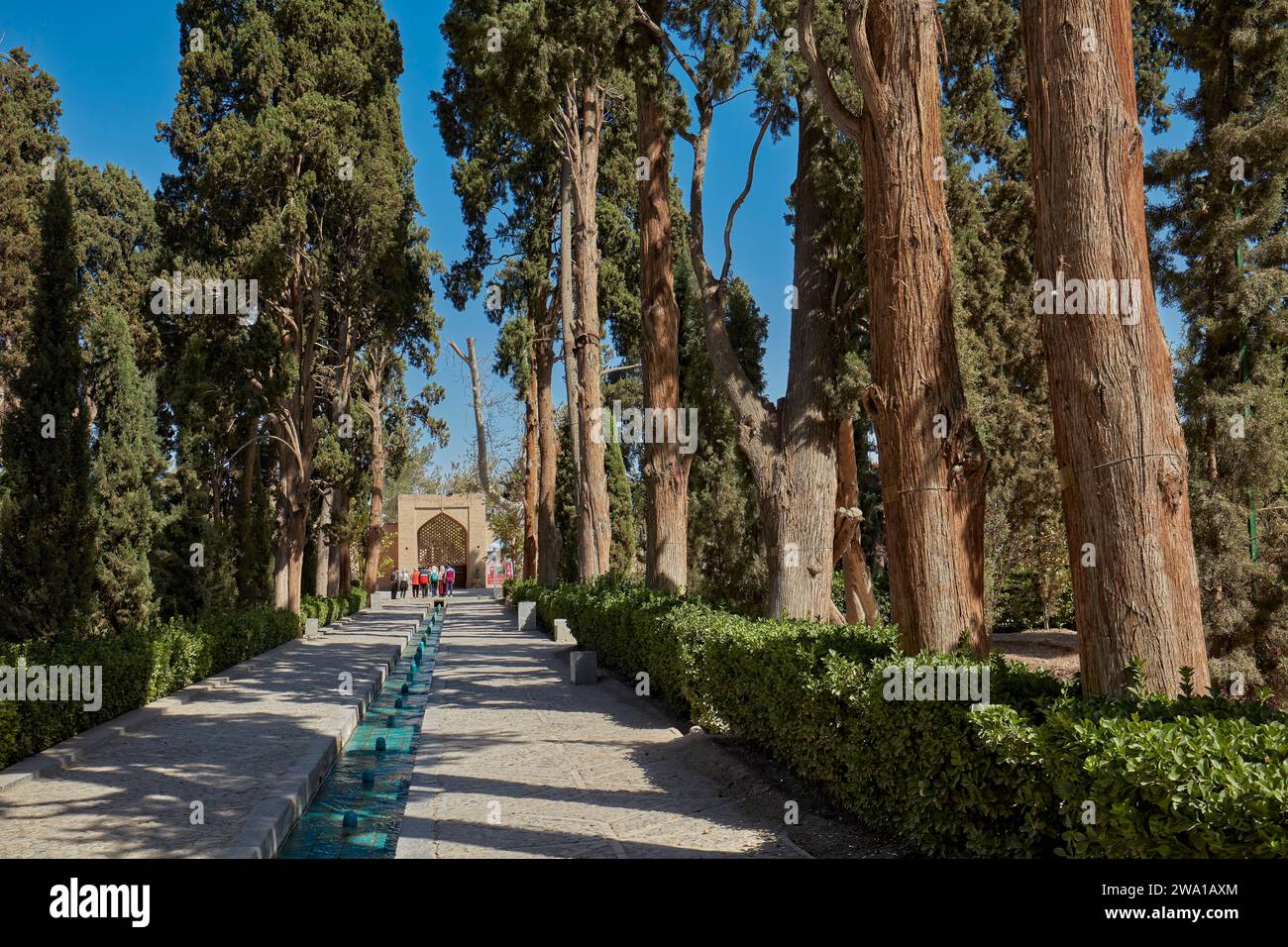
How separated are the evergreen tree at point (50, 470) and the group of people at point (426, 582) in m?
27.7

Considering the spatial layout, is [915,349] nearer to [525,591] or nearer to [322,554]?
[525,591]

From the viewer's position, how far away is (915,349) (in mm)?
5758

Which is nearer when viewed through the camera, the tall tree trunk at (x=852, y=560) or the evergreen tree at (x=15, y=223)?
the tall tree trunk at (x=852, y=560)

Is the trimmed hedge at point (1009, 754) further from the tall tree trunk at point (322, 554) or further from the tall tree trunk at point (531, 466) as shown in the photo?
the tall tree trunk at point (322, 554)

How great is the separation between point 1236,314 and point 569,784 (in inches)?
394

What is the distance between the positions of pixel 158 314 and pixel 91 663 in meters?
11.1

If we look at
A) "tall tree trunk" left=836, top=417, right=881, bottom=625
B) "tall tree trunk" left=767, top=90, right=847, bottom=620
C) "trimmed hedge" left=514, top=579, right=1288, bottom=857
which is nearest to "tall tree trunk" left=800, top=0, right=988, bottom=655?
"trimmed hedge" left=514, top=579, right=1288, bottom=857

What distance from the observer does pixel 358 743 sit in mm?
9352

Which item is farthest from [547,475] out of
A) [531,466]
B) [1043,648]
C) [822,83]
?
[822,83]

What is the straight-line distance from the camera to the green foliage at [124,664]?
732 centimetres

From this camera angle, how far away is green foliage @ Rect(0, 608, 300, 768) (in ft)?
24.0

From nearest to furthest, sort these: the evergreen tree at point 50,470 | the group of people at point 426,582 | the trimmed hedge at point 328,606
→ the evergreen tree at point 50,470
the trimmed hedge at point 328,606
the group of people at point 426,582

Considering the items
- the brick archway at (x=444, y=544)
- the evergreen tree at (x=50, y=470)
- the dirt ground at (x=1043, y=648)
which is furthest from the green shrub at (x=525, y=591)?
the brick archway at (x=444, y=544)
